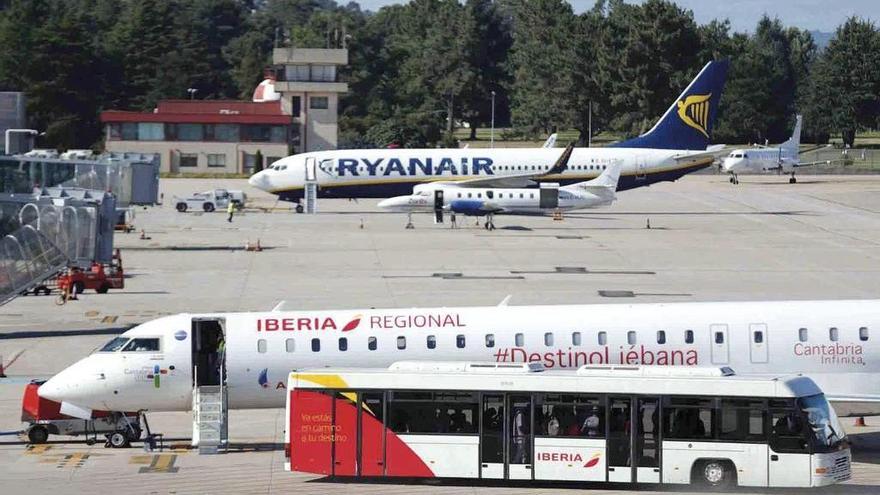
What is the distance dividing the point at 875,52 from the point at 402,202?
110m

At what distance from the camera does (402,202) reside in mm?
86062

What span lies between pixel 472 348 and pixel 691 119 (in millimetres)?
66149

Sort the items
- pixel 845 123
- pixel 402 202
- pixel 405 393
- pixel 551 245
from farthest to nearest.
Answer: pixel 845 123
pixel 402 202
pixel 551 245
pixel 405 393

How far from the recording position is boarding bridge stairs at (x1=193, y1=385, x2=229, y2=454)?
29.7 meters

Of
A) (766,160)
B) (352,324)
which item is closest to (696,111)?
(766,160)

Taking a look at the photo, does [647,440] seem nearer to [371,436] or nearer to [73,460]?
[371,436]

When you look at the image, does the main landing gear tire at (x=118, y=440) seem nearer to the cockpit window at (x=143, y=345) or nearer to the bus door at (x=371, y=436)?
the cockpit window at (x=143, y=345)

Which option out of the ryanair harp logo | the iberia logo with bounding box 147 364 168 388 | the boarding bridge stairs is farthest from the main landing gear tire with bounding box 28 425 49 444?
the ryanair harp logo

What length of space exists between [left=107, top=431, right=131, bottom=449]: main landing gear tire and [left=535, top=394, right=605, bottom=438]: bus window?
356 inches

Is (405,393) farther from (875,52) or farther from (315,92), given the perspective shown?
(875,52)

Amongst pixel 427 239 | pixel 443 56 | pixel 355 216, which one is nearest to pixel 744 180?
pixel 355 216

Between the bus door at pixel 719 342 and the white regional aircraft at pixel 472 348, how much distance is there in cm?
2

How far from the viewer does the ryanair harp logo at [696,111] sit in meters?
93.9

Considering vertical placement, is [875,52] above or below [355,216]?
above
